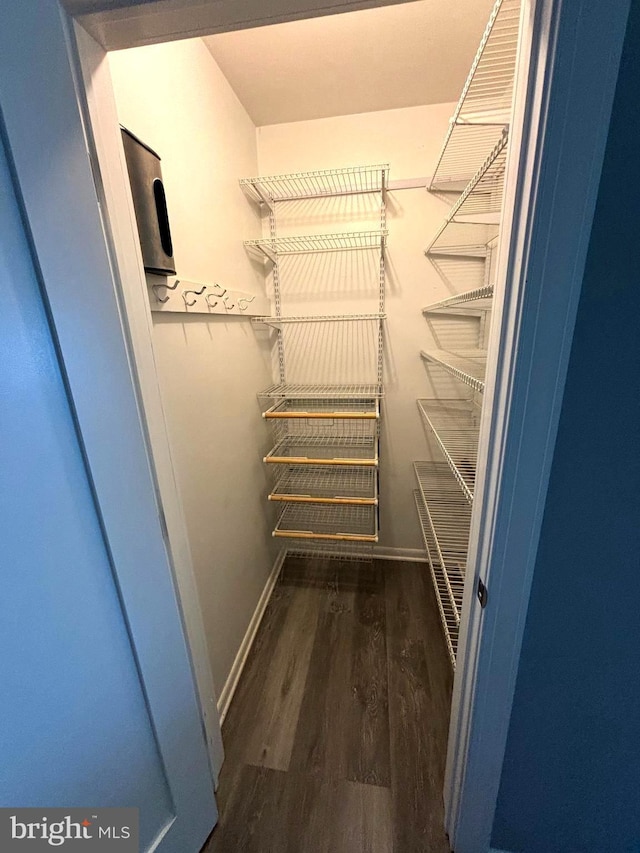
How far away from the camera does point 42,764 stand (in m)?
0.58

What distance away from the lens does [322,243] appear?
1.86m

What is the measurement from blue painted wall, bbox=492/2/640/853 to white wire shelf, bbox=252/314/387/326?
1.25m

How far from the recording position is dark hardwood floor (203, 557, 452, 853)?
1.06 metres

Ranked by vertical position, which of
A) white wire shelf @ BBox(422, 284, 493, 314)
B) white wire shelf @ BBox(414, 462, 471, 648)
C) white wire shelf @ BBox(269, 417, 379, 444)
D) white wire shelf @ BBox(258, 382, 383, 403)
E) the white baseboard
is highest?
white wire shelf @ BBox(422, 284, 493, 314)

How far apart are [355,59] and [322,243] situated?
2.27 feet

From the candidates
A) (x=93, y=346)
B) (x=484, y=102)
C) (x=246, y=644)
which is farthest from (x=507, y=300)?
(x=246, y=644)

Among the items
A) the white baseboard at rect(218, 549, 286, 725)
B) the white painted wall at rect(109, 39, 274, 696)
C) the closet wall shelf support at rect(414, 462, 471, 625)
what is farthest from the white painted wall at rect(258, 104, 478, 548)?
the white baseboard at rect(218, 549, 286, 725)

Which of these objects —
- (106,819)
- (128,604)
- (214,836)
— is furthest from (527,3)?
(214,836)

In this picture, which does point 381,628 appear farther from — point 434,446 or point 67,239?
point 67,239

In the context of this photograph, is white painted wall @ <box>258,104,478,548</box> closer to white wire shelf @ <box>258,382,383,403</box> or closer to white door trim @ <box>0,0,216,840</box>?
white wire shelf @ <box>258,382,383,403</box>

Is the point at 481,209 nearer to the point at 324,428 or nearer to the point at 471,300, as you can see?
the point at 471,300

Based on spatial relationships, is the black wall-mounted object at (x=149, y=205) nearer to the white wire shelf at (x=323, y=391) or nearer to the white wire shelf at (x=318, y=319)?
the white wire shelf at (x=318, y=319)

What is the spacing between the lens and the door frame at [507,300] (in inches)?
18.1

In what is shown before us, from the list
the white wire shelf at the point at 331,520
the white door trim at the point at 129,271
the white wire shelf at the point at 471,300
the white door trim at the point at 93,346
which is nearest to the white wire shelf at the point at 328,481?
the white wire shelf at the point at 331,520
